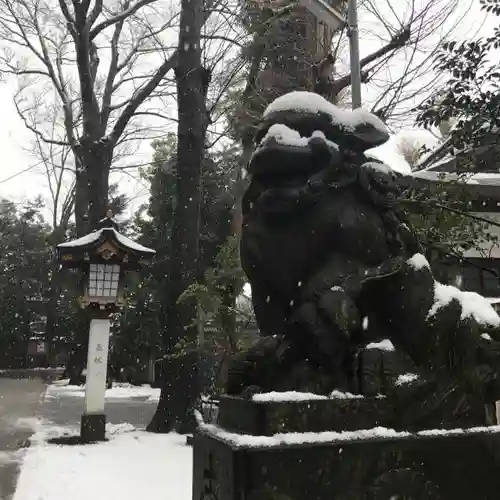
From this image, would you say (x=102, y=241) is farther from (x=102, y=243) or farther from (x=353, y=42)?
(x=353, y=42)

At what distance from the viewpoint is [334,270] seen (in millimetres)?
2742

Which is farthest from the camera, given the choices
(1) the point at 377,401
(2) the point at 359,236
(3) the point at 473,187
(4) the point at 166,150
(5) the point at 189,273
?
(4) the point at 166,150

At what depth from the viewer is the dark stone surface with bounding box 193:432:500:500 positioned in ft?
7.19

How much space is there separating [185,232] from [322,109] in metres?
7.59

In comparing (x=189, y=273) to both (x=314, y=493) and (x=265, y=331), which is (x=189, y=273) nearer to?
(x=265, y=331)

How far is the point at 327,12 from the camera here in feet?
23.6

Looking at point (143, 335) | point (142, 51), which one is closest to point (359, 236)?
point (142, 51)

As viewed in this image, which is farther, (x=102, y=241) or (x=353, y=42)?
(x=102, y=241)

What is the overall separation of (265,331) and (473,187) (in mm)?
7372

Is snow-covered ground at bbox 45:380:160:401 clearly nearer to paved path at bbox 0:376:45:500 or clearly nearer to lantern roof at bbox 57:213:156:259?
paved path at bbox 0:376:45:500

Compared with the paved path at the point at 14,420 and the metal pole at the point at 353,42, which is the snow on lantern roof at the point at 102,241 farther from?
the metal pole at the point at 353,42

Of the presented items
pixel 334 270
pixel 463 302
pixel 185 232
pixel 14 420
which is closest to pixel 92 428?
pixel 14 420

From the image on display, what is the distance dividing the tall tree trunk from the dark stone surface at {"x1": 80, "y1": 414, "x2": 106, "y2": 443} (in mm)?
902

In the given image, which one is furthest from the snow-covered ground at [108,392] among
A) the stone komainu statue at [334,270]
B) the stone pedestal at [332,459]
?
the stone pedestal at [332,459]
